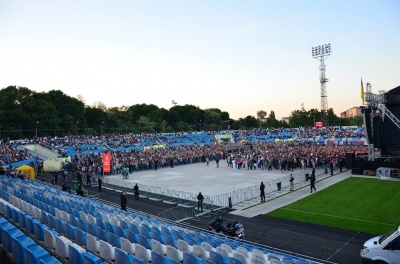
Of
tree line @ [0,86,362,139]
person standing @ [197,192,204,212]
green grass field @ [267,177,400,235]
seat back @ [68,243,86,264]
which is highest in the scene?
tree line @ [0,86,362,139]

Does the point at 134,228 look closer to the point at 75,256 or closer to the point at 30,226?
the point at 30,226

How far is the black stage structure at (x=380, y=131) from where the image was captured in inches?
1059

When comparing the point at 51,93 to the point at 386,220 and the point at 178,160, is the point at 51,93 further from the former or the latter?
the point at 386,220

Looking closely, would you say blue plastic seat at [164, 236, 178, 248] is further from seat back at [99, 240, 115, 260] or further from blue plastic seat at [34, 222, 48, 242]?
blue plastic seat at [34, 222, 48, 242]

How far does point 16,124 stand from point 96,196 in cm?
5416

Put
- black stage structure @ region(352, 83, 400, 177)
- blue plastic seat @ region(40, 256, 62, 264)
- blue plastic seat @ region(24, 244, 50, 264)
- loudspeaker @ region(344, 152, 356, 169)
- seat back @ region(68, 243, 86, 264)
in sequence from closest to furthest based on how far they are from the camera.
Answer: blue plastic seat @ region(40, 256, 62, 264), blue plastic seat @ region(24, 244, 50, 264), seat back @ region(68, 243, 86, 264), black stage structure @ region(352, 83, 400, 177), loudspeaker @ region(344, 152, 356, 169)

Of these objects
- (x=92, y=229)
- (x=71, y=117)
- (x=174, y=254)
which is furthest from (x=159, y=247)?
(x=71, y=117)

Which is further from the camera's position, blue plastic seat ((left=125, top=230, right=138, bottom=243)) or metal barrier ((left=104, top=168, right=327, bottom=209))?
metal barrier ((left=104, top=168, right=327, bottom=209))

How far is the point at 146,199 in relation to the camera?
20938 millimetres

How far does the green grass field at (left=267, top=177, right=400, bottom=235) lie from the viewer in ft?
46.1

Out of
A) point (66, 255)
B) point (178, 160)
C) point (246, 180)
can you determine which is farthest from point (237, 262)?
point (178, 160)

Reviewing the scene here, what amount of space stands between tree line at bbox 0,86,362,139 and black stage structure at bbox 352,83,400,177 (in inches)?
1798

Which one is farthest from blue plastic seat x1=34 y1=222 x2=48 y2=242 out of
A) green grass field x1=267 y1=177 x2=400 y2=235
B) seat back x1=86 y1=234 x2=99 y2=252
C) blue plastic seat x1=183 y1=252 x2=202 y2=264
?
green grass field x1=267 y1=177 x2=400 y2=235

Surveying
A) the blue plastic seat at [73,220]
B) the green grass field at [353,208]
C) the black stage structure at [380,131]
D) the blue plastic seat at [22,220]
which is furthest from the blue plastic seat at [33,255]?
the black stage structure at [380,131]
